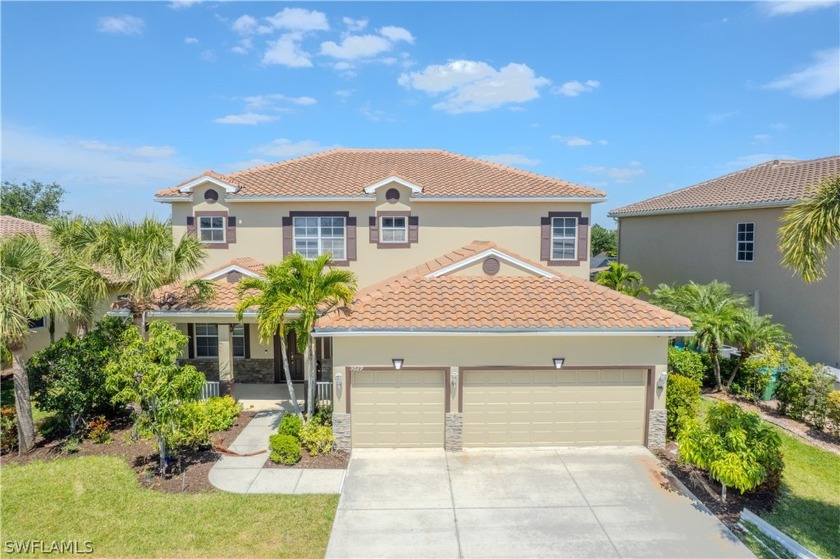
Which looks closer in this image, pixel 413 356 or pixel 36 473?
pixel 36 473

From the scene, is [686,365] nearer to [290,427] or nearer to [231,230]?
[290,427]

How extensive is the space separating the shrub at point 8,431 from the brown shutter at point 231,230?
7731 mm

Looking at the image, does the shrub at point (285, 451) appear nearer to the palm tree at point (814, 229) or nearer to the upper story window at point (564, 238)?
the palm tree at point (814, 229)

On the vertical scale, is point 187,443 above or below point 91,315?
below

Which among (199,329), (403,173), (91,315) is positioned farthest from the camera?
(403,173)

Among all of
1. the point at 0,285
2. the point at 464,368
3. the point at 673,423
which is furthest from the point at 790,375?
the point at 0,285

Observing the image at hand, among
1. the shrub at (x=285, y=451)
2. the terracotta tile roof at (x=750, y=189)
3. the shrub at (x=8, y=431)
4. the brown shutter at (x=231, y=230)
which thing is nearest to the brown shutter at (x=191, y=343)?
the brown shutter at (x=231, y=230)

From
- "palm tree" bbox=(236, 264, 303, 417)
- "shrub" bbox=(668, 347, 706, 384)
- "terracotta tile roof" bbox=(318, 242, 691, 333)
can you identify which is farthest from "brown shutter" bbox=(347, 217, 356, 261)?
"shrub" bbox=(668, 347, 706, 384)

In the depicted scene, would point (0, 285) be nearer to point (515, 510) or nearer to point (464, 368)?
point (464, 368)

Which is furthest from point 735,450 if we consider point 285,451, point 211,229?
point 211,229

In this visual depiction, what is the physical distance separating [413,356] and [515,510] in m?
4.01

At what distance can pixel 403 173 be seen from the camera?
63.7 feet

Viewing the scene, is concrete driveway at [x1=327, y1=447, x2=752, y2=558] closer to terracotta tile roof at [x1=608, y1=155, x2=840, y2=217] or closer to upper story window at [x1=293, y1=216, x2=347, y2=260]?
upper story window at [x1=293, y1=216, x2=347, y2=260]

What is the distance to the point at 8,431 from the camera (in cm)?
1228
